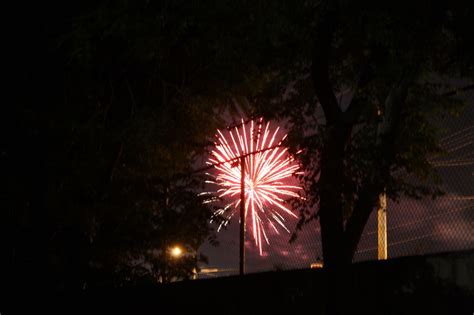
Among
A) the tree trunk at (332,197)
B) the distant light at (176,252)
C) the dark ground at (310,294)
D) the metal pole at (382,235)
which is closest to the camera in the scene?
the dark ground at (310,294)

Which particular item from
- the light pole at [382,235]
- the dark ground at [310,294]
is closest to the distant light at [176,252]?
the dark ground at [310,294]

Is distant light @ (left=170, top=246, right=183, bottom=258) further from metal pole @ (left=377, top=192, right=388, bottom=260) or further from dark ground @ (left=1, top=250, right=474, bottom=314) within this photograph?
metal pole @ (left=377, top=192, right=388, bottom=260)

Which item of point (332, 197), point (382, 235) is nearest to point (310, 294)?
point (332, 197)

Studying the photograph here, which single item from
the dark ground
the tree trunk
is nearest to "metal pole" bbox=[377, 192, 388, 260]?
the dark ground

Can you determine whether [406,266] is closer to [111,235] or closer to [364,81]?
[364,81]

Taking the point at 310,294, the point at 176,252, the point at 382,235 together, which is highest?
the point at 176,252

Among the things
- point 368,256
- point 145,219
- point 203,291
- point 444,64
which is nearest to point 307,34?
point 444,64

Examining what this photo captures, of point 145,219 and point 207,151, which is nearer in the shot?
point 145,219

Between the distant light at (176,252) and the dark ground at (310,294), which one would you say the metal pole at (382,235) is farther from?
the distant light at (176,252)

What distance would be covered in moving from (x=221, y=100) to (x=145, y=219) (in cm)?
272

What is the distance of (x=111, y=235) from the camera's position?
12.3 m

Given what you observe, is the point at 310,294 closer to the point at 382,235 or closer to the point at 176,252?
the point at 382,235

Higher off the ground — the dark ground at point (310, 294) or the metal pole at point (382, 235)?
the metal pole at point (382, 235)

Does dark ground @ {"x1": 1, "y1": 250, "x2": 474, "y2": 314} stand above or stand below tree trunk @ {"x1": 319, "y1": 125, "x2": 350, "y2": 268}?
below
